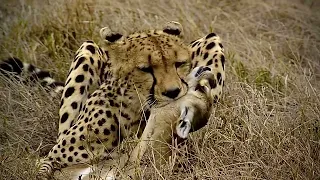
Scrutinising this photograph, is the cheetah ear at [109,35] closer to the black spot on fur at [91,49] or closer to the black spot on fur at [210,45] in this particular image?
the black spot on fur at [91,49]

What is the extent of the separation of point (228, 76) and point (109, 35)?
846 millimetres

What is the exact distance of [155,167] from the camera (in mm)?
3301

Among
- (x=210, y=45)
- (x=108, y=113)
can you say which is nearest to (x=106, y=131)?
(x=108, y=113)

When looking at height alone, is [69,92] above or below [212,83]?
below

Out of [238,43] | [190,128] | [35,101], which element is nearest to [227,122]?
[190,128]

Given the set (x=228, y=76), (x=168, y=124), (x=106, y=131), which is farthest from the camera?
(x=228, y=76)

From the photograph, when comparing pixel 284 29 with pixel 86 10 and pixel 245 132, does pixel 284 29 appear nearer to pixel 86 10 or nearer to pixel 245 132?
pixel 86 10

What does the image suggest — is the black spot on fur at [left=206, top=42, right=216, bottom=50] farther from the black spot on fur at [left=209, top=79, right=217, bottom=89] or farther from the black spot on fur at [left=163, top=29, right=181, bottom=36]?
the black spot on fur at [left=209, top=79, right=217, bottom=89]

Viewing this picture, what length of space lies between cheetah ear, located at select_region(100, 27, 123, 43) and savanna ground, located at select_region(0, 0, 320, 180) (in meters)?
0.50

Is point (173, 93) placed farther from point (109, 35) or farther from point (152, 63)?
point (109, 35)

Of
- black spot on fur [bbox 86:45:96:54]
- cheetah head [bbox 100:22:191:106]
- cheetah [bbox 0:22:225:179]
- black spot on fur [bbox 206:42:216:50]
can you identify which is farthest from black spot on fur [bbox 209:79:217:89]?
black spot on fur [bbox 86:45:96:54]

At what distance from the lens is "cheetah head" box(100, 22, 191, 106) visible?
11.9 feet

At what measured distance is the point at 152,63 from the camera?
3.73 metres

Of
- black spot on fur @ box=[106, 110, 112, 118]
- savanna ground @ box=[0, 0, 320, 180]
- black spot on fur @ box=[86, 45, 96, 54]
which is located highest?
black spot on fur @ box=[86, 45, 96, 54]
